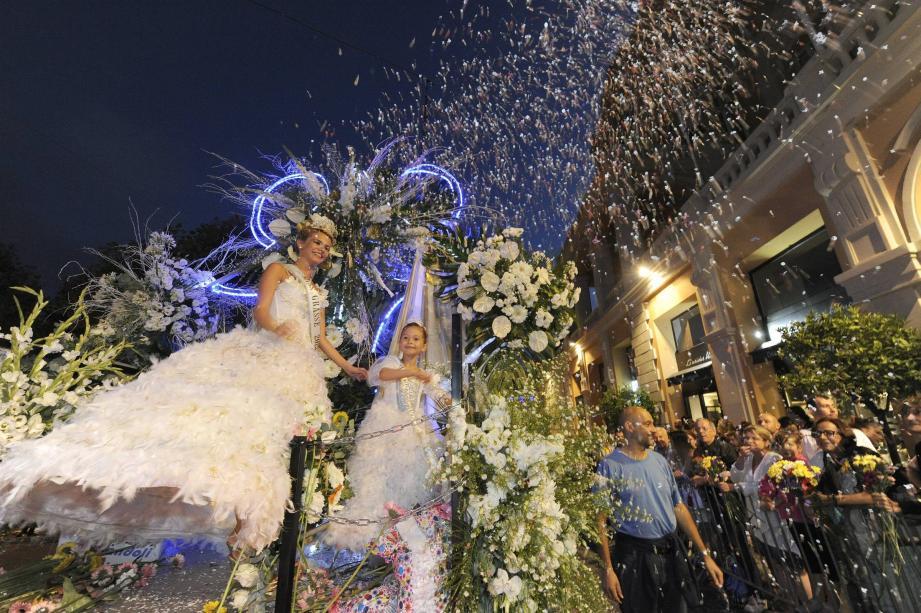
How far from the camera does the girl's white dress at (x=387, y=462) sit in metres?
2.69

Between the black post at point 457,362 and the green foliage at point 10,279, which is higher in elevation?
the green foliage at point 10,279

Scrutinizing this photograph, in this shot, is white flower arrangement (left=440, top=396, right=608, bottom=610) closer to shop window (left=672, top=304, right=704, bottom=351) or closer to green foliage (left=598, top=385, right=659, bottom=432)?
shop window (left=672, top=304, right=704, bottom=351)

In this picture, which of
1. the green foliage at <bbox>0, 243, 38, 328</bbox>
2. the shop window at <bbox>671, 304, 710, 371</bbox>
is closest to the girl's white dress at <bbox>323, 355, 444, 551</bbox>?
the shop window at <bbox>671, 304, 710, 371</bbox>

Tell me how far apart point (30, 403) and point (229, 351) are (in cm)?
158

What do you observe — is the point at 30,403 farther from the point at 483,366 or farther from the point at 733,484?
the point at 733,484

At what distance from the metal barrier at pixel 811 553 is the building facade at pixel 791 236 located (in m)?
5.08

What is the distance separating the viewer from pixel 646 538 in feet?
10.5

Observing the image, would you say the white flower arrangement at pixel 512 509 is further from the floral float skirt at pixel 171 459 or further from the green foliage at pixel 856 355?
the green foliage at pixel 856 355

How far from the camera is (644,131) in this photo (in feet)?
48.2

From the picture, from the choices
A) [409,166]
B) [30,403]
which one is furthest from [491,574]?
[409,166]

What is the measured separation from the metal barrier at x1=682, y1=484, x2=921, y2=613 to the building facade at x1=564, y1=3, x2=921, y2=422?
16.7 feet

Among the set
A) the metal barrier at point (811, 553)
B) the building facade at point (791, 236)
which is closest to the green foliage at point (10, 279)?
the metal barrier at point (811, 553)

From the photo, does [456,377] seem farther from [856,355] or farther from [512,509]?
[856,355]

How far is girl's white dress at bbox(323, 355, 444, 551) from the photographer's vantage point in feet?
8.83
